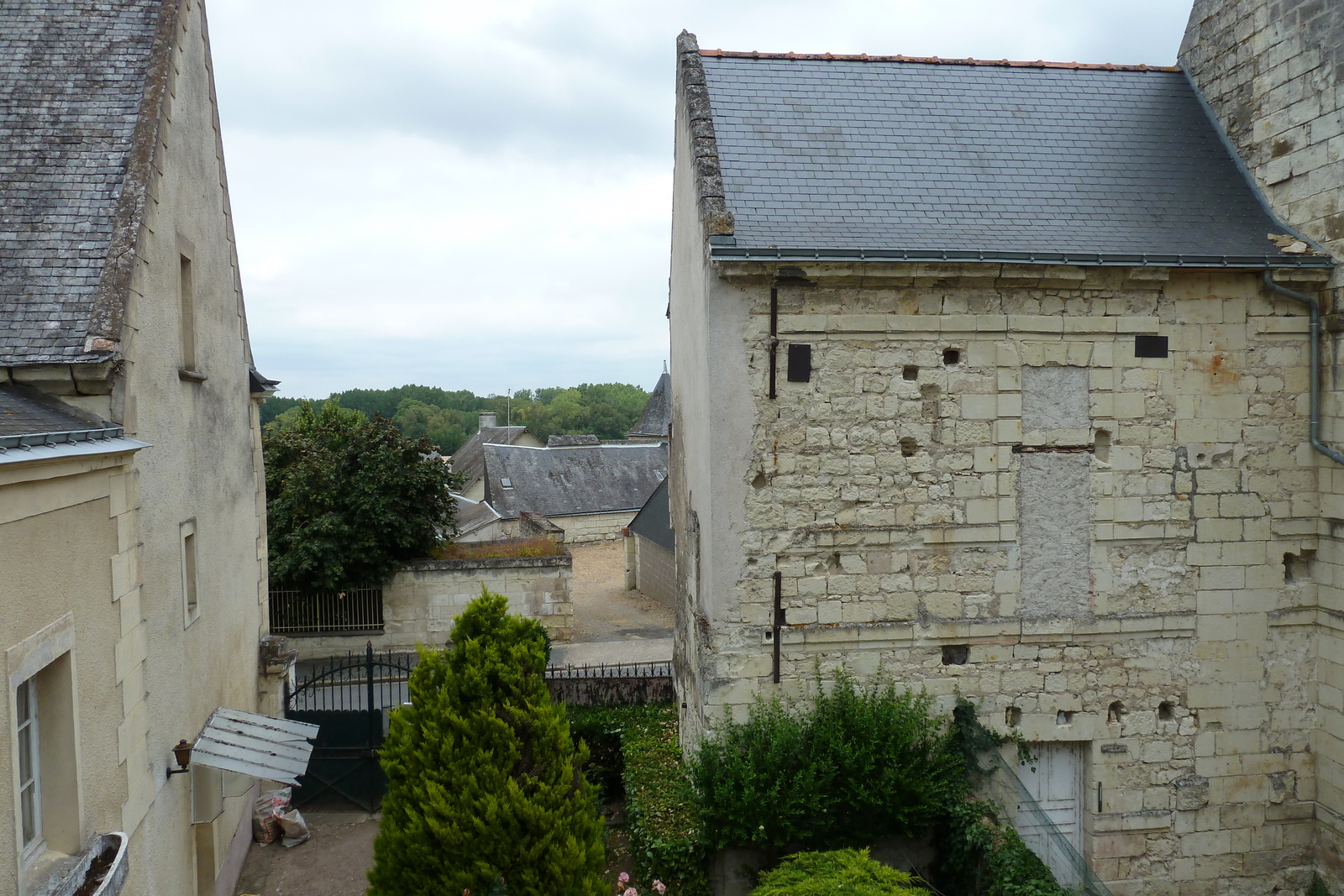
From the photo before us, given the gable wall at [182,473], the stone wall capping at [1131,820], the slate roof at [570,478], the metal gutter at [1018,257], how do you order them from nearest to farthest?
the gable wall at [182,473], the metal gutter at [1018,257], the stone wall capping at [1131,820], the slate roof at [570,478]

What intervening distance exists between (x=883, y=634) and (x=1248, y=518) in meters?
3.36

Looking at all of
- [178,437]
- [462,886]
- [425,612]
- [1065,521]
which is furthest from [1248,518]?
[425,612]

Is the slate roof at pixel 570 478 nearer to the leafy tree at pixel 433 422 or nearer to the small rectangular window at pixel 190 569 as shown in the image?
the small rectangular window at pixel 190 569

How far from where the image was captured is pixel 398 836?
6629mm

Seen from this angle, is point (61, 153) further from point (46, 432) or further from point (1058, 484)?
point (1058, 484)

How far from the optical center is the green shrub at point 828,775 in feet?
23.3

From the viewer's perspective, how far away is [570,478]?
105 ft

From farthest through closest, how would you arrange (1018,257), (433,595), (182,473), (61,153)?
(433,595) < (1018,257) < (182,473) < (61,153)

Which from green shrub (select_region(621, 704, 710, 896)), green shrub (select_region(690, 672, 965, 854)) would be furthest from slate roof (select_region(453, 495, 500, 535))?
green shrub (select_region(690, 672, 965, 854))

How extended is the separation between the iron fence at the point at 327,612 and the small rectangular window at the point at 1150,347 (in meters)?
13.0

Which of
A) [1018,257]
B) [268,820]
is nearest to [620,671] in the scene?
[268,820]

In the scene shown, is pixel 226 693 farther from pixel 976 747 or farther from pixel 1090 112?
pixel 1090 112

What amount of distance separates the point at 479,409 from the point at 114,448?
99428 mm

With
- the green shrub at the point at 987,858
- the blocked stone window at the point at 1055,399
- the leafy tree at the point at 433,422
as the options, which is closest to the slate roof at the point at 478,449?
the leafy tree at the point at 433,422
